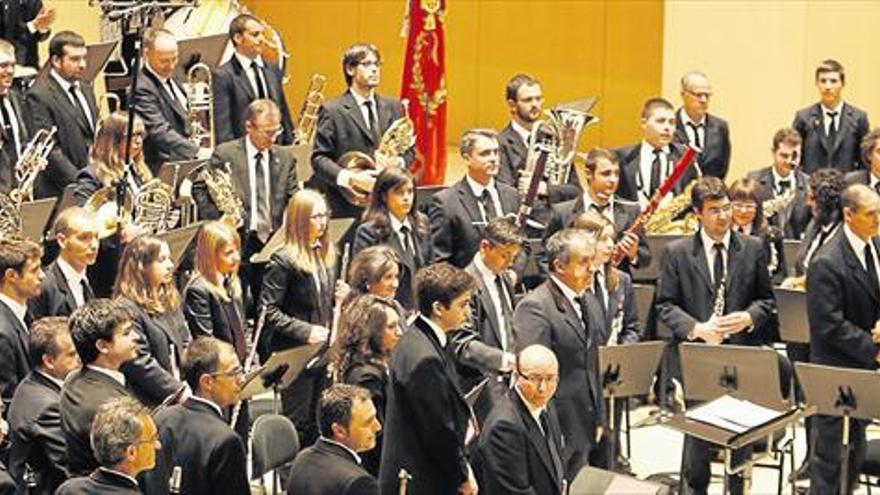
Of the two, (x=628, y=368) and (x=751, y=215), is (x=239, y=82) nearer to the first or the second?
(x=751, y=215)

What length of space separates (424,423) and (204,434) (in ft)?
3.33

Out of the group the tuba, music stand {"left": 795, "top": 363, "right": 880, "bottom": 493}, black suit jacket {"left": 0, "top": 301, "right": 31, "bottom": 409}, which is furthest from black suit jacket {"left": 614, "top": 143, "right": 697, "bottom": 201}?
black suit jacket {"left": 0, "top": 301, "right": 31, "bottom": 409}

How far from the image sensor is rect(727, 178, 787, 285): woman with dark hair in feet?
38.9

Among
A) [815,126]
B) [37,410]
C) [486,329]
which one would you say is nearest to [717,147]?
[815,126]

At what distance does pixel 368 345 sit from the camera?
30.7ft

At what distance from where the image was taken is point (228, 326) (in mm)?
10047

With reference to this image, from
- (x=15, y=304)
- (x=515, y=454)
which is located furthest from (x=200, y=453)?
(x=15, y=304)

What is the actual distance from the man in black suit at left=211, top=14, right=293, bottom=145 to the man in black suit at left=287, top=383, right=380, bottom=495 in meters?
5.15

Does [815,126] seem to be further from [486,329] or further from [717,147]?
[486,329]

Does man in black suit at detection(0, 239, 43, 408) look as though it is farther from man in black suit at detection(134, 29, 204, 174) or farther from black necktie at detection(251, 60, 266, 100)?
black necktie at detection(251, 60, 266, 100)

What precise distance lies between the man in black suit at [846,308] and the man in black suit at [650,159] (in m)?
2.37

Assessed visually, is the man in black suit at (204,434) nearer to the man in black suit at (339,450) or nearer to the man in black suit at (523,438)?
the man in black suit at (339,450)

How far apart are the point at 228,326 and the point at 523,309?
1416 mm

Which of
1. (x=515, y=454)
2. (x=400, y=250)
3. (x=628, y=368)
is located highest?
(x=400, y=250)
